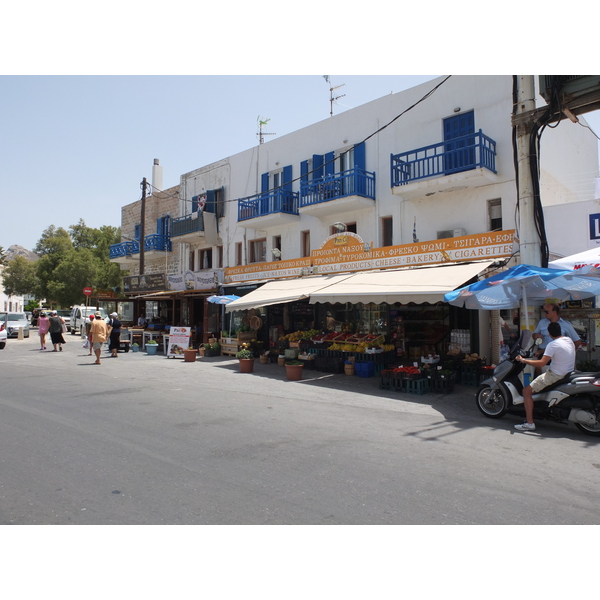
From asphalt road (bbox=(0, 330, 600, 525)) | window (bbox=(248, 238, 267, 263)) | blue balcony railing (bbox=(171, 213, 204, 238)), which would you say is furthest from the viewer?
blue balcony railing (bbox=(171, 213, 204, 238))

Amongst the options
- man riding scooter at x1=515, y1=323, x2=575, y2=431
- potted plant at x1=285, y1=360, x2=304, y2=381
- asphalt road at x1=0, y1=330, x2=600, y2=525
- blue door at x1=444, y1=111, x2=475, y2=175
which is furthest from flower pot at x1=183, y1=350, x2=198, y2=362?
man riding scooter at x1=515, y1=323, x2=575, y2=431

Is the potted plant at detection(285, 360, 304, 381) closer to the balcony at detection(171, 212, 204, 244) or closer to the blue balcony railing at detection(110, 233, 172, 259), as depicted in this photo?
the balcony at detection(171, 212, 204, 244)

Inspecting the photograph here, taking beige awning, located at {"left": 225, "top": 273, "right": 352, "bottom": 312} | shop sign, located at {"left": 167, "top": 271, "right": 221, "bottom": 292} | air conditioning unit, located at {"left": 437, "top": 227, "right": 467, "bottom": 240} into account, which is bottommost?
beige awning, located at {"left": 225, "top": 273, "right": 352, "bottom": 312}

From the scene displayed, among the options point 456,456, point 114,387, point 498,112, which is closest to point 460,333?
point 498,112

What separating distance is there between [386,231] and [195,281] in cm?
911

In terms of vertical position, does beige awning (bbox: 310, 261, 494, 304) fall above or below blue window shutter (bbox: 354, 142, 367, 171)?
below

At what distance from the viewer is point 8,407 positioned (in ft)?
26.7

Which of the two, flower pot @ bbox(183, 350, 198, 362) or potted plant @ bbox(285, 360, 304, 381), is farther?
flower pot @ bbox(183, 350, 198, 362)

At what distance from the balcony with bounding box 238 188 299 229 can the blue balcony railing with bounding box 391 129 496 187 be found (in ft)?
16.1

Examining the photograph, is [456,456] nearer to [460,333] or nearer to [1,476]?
[1,476]

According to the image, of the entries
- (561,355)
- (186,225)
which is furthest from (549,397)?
(186,225)

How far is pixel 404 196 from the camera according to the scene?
1493 centimetres

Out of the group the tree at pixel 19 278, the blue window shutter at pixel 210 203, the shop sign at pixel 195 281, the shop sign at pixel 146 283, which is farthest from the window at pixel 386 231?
the tree at pixel 19 278

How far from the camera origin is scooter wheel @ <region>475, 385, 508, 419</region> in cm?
761
